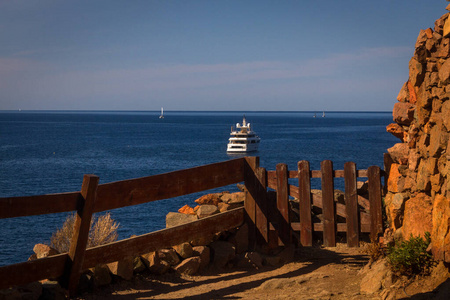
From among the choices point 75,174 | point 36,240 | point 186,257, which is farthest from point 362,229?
point 75,174

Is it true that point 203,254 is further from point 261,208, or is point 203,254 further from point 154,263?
point 261,208

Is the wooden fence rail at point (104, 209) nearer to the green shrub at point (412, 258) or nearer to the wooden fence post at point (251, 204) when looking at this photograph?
the wooden fence post at point (251, 204)

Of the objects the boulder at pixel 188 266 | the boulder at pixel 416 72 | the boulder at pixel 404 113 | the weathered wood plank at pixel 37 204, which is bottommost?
the boulder at pixel 188 266

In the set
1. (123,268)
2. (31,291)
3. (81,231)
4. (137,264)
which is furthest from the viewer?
(137,264)

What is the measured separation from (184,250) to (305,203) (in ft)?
6.48

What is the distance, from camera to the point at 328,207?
25.1 feet

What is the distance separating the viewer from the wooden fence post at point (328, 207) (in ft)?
24.8

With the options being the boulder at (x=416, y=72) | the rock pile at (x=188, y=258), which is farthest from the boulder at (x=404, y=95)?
the rock pile at (x=188, y=258)

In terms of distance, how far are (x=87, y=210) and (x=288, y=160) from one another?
69030 mm

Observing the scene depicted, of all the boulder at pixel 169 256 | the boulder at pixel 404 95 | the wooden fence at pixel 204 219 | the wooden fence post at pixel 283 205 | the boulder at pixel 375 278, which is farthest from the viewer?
the wooden fence post at pixel 283 205

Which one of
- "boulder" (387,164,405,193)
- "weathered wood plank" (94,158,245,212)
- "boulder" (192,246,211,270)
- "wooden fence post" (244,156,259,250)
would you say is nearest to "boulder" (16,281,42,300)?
"weathered wood plank" (94,158,245,212)

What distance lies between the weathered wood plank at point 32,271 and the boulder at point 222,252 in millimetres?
2304

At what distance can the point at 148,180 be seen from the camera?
665 centimetres

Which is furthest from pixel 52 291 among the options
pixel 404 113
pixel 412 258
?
pixel 404 113
